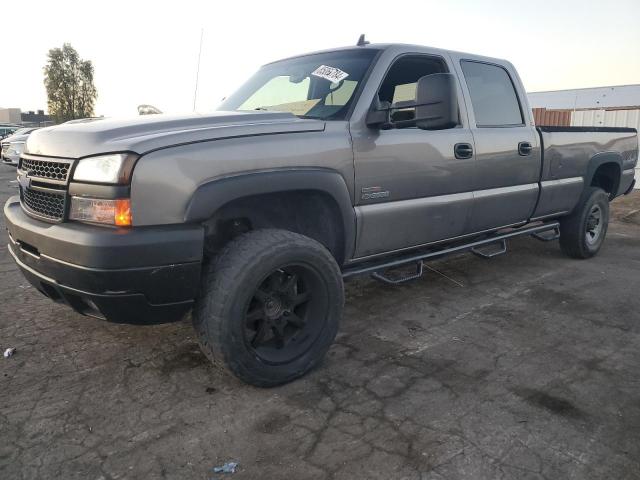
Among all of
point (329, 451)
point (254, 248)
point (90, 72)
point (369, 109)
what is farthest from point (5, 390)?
point (90, 72)

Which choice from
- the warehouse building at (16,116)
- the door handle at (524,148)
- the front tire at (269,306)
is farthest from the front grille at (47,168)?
the warehouse building at (16,116)

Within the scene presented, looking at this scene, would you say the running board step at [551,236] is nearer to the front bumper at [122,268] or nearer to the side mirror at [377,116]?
the side mirror at [377,116]

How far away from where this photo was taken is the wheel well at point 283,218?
2758 millimetres

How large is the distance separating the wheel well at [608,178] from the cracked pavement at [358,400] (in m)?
2.09

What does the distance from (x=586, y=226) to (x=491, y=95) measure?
213 cm

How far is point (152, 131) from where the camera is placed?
254 centimetres

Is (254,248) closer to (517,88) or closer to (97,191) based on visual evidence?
(97,191)

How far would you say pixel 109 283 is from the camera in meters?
2.30

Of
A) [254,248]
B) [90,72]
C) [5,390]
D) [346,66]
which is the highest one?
[90,72]

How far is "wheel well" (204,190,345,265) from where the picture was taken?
2758 millimetres

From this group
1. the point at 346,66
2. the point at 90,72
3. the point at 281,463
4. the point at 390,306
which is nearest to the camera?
the point at 281,463

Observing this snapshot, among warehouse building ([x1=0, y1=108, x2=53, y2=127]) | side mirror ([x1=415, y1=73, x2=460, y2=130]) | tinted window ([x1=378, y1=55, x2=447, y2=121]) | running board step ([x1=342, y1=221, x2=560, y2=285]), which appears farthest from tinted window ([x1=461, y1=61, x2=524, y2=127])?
warehouse building ([x1=0, y1=108, x2=53, y2=127])

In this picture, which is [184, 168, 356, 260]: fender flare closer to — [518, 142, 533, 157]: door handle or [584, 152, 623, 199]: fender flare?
[518, 142, 533, 157]: door handle

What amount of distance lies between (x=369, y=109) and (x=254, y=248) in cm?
121
